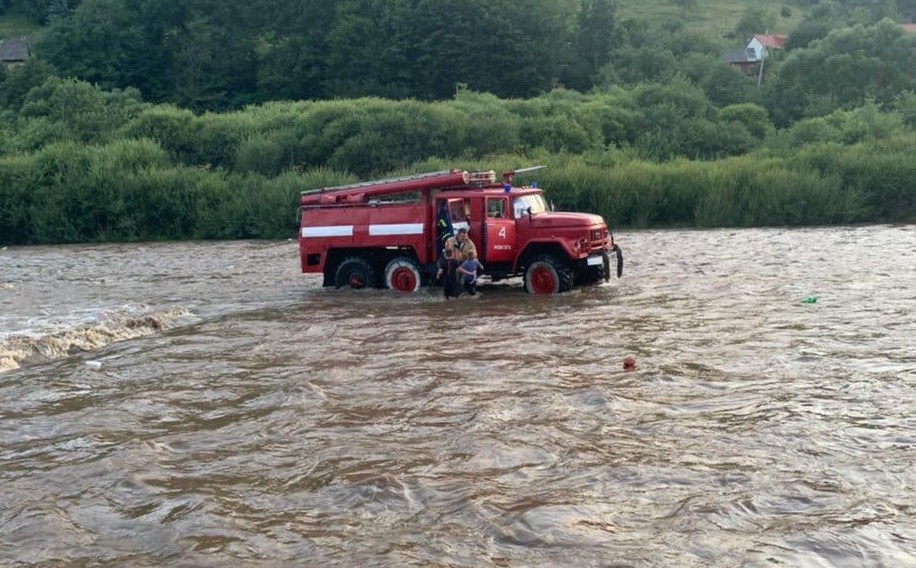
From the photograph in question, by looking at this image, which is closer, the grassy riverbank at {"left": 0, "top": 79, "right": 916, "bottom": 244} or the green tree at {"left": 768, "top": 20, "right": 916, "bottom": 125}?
the grassy riverbank at {"left": 0, "top": 79, "right": 916, "bottom": 244}

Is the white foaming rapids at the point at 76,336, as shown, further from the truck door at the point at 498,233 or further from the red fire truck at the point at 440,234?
the truck door at the point at 498,233

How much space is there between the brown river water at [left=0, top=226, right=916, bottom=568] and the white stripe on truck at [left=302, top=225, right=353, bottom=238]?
2.12 m

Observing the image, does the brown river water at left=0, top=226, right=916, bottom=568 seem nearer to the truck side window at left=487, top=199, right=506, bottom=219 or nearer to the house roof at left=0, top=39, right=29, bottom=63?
the truck side window at left=487, top=199, right=506, bottom=219

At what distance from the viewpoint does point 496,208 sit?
18391 millimetres

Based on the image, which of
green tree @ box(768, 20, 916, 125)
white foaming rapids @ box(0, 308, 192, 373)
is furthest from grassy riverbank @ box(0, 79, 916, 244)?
white foaming rapids @ box(0, 308, 192, 373)

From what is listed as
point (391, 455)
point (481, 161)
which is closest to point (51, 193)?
point (481, 161)

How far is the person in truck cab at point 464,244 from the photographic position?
17812 mm

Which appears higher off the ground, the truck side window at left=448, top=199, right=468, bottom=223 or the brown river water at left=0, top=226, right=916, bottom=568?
the truck side window at left=448, top=199, right=468, bottom=223

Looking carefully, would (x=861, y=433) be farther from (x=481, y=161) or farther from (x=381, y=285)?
(x=481, y=161)

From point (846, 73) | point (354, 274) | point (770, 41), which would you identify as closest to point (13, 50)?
point (770, 41)

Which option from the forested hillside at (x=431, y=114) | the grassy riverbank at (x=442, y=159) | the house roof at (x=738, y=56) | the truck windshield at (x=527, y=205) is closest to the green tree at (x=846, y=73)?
the forested hillside at (x=431, y=114)

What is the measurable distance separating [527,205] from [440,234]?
1.66 meters

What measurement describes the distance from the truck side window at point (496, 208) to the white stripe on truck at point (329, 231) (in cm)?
288

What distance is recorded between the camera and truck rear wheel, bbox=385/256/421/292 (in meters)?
19.2
